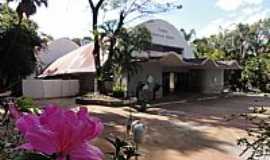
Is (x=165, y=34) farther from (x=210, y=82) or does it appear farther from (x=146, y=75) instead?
(x=146, y=75)

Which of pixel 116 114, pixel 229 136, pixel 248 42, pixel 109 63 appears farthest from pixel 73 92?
pixel 248 42

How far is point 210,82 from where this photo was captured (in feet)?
100

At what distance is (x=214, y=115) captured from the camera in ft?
53.4

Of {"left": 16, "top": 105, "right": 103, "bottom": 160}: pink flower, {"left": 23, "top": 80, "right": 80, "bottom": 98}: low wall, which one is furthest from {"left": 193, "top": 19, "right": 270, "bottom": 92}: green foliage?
{"left": 16, "top": 105, "right": 103, "bottom": 160}: pink flower

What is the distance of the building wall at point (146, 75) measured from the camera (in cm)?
2350

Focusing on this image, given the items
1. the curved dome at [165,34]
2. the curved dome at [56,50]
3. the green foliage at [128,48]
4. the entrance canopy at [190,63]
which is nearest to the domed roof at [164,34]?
the curved dome at [165,34]

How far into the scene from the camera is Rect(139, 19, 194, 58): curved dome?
90.3 feet

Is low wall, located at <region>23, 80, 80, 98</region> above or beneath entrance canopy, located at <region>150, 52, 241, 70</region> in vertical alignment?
beneath

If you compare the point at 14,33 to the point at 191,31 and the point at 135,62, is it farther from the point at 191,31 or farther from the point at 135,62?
the point at 191,31

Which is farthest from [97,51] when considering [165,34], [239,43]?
[239,43]

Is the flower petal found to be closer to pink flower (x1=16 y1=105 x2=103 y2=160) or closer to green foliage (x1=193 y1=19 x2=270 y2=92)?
pink flower (x1=16 y1=105 x2=103 y2=160)

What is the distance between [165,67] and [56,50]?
12.3 metres

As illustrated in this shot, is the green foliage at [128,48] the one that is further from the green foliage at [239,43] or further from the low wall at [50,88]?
the green foliage at [239,43]

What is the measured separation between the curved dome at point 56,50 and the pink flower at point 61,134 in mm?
33119
